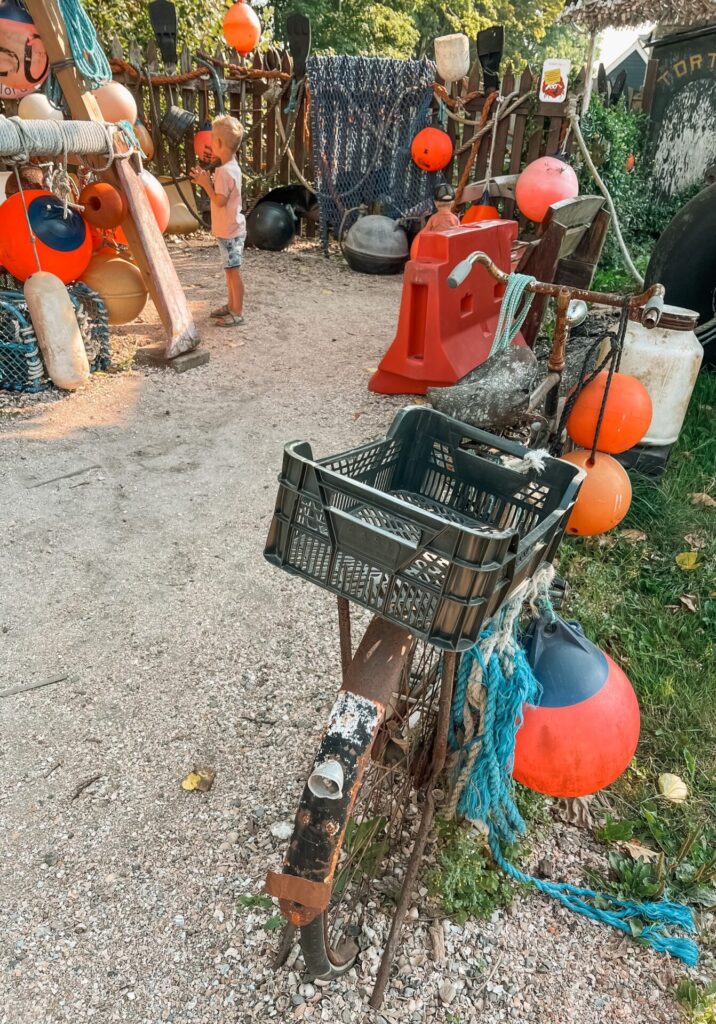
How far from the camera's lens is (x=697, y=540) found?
150 inches

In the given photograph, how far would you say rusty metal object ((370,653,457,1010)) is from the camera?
1.65 metres

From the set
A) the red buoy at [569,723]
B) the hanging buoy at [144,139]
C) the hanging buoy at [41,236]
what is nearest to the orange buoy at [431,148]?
the hanging buoy at [144,139]

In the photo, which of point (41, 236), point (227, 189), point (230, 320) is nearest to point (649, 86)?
point (227, 189)

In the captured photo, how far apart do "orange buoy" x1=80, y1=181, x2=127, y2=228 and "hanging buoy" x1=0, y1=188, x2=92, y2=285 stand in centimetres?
40

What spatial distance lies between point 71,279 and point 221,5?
11971 mm

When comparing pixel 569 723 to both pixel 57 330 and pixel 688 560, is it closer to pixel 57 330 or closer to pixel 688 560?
pixel 688 560

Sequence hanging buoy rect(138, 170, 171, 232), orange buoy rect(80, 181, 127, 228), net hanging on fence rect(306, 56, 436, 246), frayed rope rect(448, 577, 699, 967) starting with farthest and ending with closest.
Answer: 1. net hanging on fence rect(306, 56, 436, 246)
2. hanging buoy rect(138, 170, 171, 232)
3. orange buoy rect(80, 181, 127, 228)
4. frayed rope rect(448, 577, 699, 967)

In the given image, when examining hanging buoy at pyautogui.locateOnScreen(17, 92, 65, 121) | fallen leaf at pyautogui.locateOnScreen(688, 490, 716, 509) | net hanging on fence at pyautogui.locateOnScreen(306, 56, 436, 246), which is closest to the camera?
fallen leaf at pyautogui.locateOnScreen(688, 490, 716, 509)

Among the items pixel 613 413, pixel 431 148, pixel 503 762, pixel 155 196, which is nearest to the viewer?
pixel 503 762

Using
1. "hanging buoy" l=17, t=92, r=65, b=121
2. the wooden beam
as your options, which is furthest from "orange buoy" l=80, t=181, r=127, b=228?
"hanging buoy" l=17, t=92, r=65, b=121

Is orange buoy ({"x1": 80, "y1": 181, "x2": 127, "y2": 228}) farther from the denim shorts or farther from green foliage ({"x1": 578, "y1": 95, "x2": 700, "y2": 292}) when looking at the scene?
green foliage ({"x1": 578, "y1": 95, "x2": 700, "y2": 292})

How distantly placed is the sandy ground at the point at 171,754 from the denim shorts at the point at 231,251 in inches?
83.5

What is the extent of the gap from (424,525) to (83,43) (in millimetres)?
5869

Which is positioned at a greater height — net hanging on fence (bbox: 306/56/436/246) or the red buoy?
net hanging on fence (bbox: 306/56/436/246)
